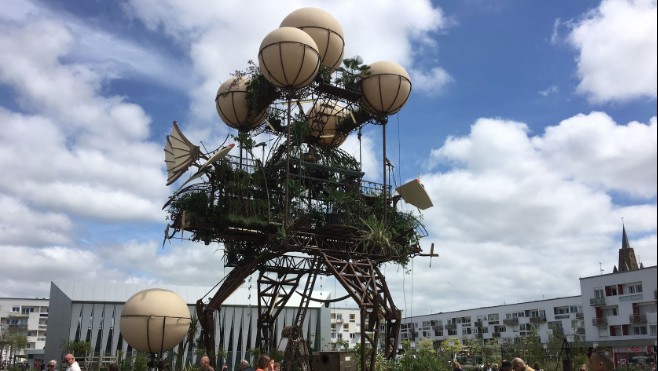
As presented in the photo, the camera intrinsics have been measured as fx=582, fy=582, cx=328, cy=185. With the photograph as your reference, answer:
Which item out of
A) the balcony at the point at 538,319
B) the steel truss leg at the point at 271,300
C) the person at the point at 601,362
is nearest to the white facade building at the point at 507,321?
the balcony at the point at 538,319

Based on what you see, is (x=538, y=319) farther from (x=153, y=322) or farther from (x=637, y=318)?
(x=153, y=322)

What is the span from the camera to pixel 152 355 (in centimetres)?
1755

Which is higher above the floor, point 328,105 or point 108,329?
point 328,105

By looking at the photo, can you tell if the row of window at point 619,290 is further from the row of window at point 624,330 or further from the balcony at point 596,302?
the row of window at point 624,330

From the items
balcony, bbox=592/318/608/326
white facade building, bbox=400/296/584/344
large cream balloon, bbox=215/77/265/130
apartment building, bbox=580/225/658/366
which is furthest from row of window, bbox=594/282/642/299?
large cream balloon, bbox=215/77/265/130

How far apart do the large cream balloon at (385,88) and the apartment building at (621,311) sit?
50.5m

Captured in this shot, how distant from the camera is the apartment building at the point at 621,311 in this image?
67.8 metres

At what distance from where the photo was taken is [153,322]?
674 inches

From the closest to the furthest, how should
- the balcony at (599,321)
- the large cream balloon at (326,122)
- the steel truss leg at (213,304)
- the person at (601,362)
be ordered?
the person at (601,362)
the steel truss leg at (213,304)
the large cream balloon at (326,122)
the balcony at (599,321)

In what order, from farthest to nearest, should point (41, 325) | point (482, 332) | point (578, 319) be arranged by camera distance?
point (41, 325)
point (482, 332)
point (578, 319)

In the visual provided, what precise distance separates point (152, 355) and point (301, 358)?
7.54 metres

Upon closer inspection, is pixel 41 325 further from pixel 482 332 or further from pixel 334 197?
pixel 334 197

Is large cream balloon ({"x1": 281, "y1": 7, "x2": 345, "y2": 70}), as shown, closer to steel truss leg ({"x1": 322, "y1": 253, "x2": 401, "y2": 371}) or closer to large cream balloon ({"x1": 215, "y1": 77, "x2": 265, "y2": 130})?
large cream balloon ({"x1": 215, "y1": 77, "x2": 265, "y2": 130})

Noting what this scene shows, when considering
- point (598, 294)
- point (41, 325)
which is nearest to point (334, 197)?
point (598, 294)
